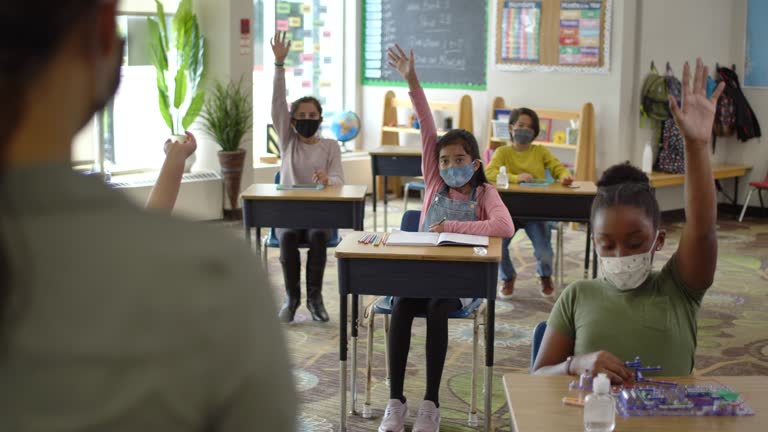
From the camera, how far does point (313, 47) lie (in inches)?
408

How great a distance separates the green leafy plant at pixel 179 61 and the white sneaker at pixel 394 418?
5051mm

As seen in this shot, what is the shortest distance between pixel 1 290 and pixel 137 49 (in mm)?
8088

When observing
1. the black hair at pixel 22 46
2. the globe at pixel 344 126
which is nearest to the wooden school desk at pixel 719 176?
the globe at pixel 344 126

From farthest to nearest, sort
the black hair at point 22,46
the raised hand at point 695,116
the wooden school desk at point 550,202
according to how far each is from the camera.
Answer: the wooden school desk at point 550,202 < the raised hand at point 695,116 < the black hair at point 22,46

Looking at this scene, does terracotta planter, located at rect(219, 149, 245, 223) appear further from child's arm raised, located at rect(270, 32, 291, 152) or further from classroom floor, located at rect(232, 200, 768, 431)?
child's arm raised, located at rect(270, 32, 291, 152)

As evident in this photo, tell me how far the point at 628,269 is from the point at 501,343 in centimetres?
276

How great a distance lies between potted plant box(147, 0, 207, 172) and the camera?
324 inches

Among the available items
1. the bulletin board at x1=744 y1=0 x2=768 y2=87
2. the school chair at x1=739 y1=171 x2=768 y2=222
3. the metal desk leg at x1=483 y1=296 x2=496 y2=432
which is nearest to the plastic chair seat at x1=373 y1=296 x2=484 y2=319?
the metal desk leg at x1=483 y1=296 x2=496 y2=432

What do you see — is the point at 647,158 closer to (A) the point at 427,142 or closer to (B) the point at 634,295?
(A) the point at 427,142

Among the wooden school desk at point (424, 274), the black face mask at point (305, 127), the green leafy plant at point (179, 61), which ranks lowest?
the wooden school desk at point (424, 274)

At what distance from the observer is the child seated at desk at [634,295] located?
2.35 meters

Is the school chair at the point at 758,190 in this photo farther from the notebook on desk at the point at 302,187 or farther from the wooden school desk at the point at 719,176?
the notebook on desk at the point at 302,187

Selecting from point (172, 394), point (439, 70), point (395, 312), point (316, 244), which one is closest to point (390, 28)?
point (439, 70)

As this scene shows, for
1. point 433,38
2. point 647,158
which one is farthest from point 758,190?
point 433,38
